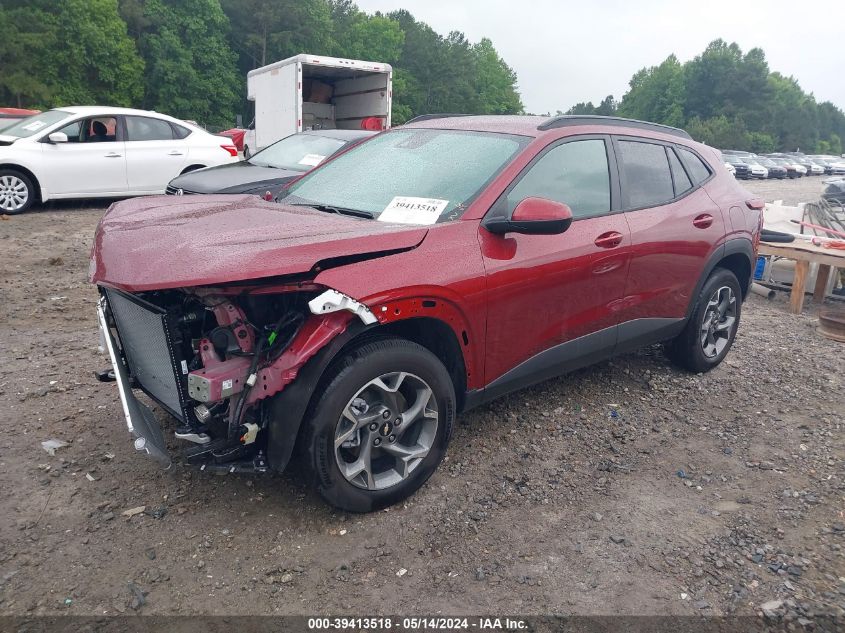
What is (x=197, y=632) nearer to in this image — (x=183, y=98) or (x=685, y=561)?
(x=685, y=561)

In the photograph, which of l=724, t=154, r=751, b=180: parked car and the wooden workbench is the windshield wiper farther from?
l=724, t=154, r=751, b=180: parked car

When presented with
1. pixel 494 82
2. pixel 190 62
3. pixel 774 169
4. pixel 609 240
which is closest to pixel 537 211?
pixel 609 240

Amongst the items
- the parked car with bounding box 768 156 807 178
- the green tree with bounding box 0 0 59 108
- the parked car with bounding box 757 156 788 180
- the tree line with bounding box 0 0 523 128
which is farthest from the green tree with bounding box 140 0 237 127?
the parked car with bounding box 768 156 807 178

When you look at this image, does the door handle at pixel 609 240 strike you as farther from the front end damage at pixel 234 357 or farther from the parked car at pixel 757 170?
the parked car at pixel 757 170

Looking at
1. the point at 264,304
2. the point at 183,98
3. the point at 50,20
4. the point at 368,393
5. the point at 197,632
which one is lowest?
the point at 197,632

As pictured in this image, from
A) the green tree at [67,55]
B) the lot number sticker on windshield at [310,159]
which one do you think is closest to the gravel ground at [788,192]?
the lot number sticker on windshield at [310,159]

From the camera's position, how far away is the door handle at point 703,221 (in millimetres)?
4506

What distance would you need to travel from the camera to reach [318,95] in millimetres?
15133

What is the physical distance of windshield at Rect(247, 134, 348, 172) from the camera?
341 inches

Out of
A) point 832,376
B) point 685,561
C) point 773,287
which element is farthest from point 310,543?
point 773,287

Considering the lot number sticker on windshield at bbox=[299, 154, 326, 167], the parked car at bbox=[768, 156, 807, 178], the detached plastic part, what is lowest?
the detached plastic part

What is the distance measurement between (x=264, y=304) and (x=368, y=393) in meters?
0.60

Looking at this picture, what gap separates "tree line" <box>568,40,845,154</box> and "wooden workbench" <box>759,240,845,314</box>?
7668 centimetres

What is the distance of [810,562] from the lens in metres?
2.93
